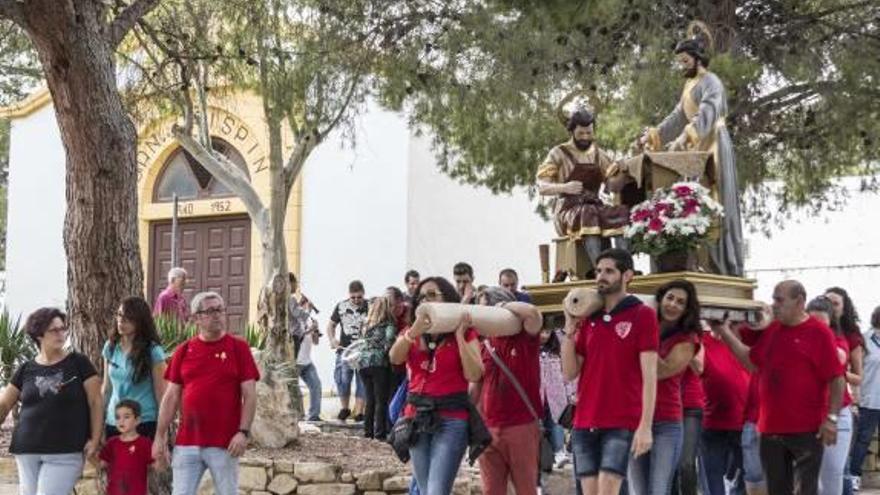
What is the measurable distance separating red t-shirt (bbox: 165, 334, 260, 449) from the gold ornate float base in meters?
1.91

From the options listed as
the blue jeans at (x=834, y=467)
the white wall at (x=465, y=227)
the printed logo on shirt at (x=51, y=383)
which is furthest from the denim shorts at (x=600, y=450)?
the white wall at (x=465, y=227)

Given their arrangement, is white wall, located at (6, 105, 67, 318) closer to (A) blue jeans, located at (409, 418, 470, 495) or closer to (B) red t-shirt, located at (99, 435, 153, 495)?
(B) red t-shirt, located at (99, 435, 153, 495)

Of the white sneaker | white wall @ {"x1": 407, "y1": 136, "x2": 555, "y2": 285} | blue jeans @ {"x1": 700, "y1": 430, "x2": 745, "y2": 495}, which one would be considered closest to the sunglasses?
blue jeans @ {"x1": 700, "y1": 430, "x2": 745, "y2": 495}

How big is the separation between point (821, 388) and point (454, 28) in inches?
330

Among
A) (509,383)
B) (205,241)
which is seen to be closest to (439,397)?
(509,383)

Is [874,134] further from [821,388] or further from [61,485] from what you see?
[61,485]

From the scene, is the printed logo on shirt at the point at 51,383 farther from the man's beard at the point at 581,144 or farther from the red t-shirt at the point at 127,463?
the man's beard at the point at 581,144

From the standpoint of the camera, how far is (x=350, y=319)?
670 inches

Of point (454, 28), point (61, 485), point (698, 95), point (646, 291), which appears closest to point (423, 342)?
point (646, 291)

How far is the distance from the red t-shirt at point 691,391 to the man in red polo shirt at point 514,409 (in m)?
0.86

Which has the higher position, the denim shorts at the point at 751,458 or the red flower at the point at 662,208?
the red flower at the point at 662,208

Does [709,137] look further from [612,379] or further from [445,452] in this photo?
[445,452]

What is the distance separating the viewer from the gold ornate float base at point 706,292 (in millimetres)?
9696

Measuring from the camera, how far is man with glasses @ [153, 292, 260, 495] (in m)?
9.29
